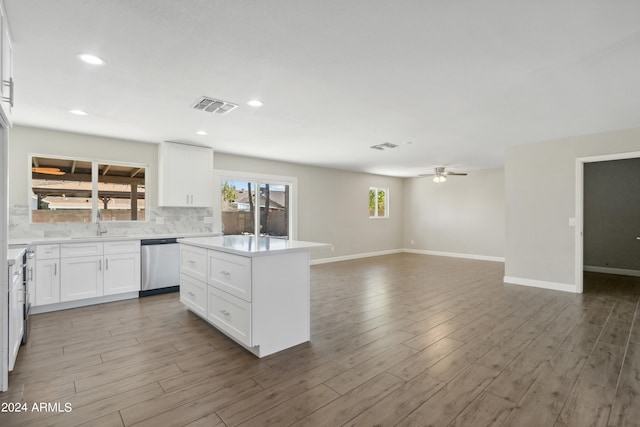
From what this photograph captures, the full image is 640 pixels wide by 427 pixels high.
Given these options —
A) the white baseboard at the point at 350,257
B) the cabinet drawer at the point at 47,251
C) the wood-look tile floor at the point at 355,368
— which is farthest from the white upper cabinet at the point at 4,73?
the white baseboard at the point at 350,257

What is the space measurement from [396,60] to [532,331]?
3031 millimetres

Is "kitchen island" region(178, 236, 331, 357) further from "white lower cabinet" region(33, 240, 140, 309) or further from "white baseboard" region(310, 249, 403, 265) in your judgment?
"white baseboard" region(310, 249, 403, 265)

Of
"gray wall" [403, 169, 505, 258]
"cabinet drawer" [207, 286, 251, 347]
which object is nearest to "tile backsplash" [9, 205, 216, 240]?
"cabinet drawer" [207, 286, 251, 347]

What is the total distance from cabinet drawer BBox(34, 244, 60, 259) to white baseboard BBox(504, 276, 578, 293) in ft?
22.5

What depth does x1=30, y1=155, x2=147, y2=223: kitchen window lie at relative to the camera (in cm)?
444

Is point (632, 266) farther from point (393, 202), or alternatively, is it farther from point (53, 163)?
point (53, 163)

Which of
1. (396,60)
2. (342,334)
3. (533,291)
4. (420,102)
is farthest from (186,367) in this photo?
(533,291)

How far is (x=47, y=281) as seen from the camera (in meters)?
3.93

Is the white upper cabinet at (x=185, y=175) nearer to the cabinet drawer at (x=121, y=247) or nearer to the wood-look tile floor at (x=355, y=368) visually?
the cabinet drawer at (x=121, y=247)

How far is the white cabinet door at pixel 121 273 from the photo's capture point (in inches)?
173

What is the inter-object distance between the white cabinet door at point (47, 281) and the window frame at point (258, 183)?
255cm

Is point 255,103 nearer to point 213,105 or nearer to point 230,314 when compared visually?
point 213,105

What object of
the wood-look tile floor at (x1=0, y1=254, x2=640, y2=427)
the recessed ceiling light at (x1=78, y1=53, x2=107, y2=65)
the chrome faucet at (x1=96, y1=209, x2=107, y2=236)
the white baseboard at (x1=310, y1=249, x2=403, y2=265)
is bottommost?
the wood-look tile floor at (x1=0, y1=254, x2=640, y2=427)

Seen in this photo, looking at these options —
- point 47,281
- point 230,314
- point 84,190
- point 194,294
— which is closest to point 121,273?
point 47,281
